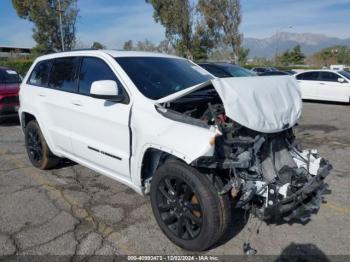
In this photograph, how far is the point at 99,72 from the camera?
4.21 meters

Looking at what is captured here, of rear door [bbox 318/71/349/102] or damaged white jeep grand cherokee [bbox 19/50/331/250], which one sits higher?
damaged white jeep grand cherokee [bbox 19/50/331/250]

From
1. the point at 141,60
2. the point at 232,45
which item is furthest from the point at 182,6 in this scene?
the point at 141,60

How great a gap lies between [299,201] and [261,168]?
45cm

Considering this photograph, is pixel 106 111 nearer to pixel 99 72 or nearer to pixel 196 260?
pixel 99 72

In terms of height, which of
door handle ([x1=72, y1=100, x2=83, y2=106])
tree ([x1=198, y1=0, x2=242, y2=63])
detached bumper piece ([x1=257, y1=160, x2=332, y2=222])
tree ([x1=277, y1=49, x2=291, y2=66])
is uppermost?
tree ([x1=198, y1=0, x2=242, y2=63])

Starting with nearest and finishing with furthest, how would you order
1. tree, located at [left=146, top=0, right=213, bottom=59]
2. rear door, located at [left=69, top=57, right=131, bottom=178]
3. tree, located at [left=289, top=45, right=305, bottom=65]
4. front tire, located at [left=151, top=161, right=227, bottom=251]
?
A: front tire, located at [left=151, top=161, right=227, bottom=251]
rear door, located at [left=69, top=57, right=131, bottom=178]
tree, located at [left=146, top=0, right=213, bottom=59]
tree, located at [left=289, top=45, right=305, bottom=65]

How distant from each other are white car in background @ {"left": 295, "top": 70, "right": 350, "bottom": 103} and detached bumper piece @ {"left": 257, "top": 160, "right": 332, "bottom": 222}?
1206cm

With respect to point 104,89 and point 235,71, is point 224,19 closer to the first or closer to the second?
point 235,71

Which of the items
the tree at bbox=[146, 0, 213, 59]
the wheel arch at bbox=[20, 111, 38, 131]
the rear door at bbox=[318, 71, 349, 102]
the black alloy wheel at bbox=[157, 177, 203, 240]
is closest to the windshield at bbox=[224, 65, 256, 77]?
the rear door at bbox=[318, 71, 349, 102]

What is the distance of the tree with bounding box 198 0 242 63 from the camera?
1438 inches

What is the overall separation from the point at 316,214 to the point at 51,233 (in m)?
2.97

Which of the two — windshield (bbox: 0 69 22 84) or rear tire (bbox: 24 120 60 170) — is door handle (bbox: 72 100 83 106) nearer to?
rear tire (bbox: 24 120 60 170)

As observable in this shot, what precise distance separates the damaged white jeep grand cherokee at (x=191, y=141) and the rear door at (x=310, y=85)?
1199cm

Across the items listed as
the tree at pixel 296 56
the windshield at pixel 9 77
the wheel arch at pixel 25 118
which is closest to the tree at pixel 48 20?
the windshield at pixel 9 77
